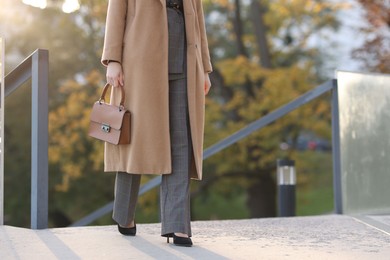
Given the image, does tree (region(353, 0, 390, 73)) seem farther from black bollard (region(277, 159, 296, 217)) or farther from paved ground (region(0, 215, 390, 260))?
paved ground (region(0, 215, 390, 260))

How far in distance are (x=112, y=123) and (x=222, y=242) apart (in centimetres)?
79

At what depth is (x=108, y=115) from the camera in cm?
354

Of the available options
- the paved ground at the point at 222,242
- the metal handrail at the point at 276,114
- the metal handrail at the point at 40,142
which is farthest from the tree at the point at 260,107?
the metal handrail at the point at 40,142

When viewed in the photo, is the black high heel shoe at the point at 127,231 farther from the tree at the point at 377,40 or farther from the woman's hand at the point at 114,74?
the tree at the point at 377,40

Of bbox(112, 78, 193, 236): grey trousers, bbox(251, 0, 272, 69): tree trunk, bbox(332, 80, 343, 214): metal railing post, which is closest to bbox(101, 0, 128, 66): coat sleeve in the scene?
bbox(112, 78, 193, 236): grey trousers

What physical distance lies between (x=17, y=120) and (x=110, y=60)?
43.3ft

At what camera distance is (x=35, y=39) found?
1595 cm

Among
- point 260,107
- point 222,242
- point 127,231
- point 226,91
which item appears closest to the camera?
point 222,242

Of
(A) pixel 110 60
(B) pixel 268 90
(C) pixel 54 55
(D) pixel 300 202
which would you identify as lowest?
(D) pixel 300 202

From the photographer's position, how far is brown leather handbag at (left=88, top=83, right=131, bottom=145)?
11.4 feet

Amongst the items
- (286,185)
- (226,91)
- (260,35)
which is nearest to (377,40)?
(260,35)

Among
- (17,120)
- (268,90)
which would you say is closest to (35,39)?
(17,120)

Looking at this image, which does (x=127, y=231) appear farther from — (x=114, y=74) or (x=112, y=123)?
(x=114, y=74)

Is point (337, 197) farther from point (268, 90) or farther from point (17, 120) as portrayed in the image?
point (17, 120)
